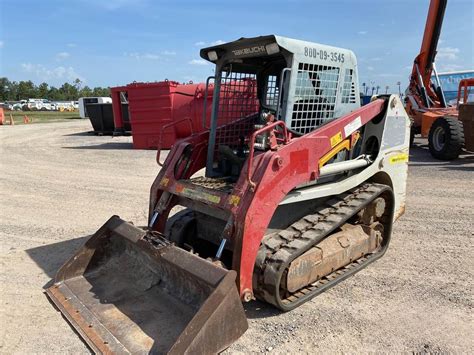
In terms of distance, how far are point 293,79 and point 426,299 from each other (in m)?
2.35

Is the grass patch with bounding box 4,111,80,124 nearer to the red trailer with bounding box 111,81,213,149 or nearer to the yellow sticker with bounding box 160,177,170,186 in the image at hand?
the red trailer with bounding box 111,81,213,149

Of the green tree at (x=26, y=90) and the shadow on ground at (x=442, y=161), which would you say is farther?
the green tree at (x=26, y=90)

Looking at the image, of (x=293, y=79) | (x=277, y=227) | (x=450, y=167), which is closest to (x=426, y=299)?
(x=277, y=227)

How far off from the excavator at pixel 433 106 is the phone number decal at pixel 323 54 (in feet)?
24.1

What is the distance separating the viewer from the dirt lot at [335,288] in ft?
10.6

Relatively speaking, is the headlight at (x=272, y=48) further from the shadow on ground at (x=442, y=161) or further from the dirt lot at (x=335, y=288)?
the shadow on ground at (x=442, y=161)

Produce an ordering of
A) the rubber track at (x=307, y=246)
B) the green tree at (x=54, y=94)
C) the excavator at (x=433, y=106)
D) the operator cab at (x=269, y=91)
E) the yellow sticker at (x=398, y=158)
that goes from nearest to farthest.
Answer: the rubber track at (x=307, y=246) → the operator cab at (x=269, y=91) → the yellow sticker at (x=398, y=158) → the excavator at (x=433, y=106) → the green tree at (x=54, y=94)

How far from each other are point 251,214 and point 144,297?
1212mm

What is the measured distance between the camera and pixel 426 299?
3.83 metres

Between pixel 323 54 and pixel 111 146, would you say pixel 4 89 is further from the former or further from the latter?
pixel 323 54

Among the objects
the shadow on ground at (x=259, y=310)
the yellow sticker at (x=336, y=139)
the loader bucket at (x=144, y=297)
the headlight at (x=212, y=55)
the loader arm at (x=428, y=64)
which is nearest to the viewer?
the loader bucket at (x=144, y=297)

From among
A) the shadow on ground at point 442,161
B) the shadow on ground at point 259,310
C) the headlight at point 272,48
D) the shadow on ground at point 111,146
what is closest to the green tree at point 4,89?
the shadow on ground at point 111,146

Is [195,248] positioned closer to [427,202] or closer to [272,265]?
[272,265]

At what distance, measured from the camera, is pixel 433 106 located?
13.3m
